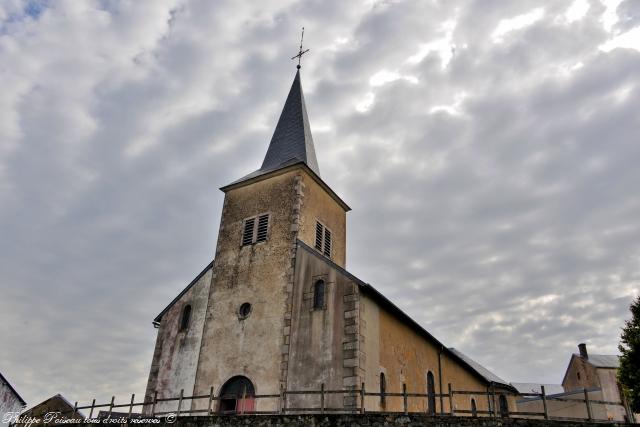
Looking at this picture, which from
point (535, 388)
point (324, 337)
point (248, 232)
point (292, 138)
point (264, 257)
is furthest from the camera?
point (535, 388)

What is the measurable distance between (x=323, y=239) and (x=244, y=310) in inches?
187

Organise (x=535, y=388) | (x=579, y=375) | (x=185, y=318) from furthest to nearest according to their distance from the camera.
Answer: (x=535, y=388) < (x=579, y=375) < (x=185, y=318)

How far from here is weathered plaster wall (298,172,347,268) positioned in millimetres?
20594

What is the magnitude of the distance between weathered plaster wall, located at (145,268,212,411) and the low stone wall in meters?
5.05

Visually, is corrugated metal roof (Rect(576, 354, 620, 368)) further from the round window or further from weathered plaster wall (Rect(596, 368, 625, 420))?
the round window

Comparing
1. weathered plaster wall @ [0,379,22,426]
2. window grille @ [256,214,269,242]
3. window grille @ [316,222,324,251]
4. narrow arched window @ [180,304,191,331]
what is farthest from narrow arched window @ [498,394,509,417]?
weathered plaster wall @ [0,379,22,426]

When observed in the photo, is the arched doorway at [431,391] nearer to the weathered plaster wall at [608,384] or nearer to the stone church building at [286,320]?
the stone church building at [286,320]

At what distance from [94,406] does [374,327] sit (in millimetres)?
10460

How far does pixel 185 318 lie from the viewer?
20.9 meters

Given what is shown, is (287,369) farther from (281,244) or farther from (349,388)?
(281,244)

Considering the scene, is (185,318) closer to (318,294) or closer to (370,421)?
(318,294)

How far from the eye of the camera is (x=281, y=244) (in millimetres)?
19734

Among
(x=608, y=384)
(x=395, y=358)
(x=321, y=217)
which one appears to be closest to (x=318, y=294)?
(x=395, y=358)

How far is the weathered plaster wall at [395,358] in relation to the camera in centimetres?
1670
